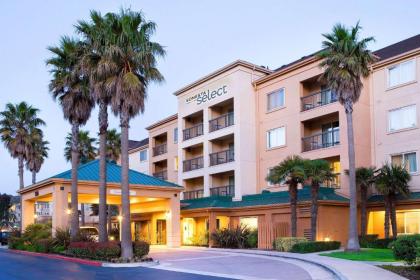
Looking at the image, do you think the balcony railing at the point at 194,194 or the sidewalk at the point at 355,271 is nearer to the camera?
the sidewalk at the point at 355,271

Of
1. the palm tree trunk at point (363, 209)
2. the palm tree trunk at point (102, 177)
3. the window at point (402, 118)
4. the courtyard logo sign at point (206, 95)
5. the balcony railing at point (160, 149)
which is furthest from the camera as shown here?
the balcony railing at point (160, 149)

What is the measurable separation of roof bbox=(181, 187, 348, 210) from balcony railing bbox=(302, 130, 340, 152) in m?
3.21

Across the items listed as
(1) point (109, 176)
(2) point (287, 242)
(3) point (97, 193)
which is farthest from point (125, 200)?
(1) point (109, 176)

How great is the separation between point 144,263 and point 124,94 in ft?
26.4

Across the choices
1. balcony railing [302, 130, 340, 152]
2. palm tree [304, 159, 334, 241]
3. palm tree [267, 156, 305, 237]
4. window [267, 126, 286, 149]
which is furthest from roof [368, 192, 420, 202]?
window [267, 126, 286, 149]

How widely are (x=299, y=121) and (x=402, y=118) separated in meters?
7.15

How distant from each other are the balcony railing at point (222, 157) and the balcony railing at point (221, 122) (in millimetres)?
2070

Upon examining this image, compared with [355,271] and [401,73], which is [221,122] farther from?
[355,271]

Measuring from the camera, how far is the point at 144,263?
23.7 m

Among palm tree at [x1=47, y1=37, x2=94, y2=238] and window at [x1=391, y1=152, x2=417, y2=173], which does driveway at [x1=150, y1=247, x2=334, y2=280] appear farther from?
window at [x1=391, y1=152, x2=417, y2=173]

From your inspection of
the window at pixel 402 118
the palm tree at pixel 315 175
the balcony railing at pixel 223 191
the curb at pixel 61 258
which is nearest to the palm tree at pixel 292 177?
the palm tree at pixel 315 175

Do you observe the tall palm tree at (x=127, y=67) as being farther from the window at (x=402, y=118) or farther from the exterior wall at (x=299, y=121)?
the window at (x=402, y=118)

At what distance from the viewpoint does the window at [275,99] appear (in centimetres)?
3888

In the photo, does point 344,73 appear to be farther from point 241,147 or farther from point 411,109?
point 241,147
